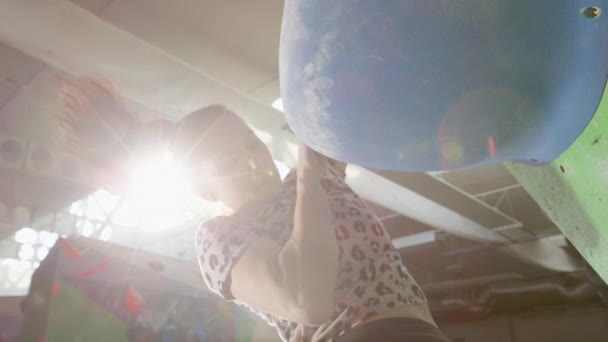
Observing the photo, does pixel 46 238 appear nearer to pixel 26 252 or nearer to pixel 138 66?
pixel 26 252

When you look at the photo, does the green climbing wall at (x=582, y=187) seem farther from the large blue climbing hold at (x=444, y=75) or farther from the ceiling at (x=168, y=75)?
the ceiling at (x=168, y=75)

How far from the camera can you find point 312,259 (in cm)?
62

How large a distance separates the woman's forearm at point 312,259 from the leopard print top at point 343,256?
5cm

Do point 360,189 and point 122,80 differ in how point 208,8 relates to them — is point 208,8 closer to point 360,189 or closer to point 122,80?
point 122,80

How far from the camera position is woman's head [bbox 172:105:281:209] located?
0.83 meters

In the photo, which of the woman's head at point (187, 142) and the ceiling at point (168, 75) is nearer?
the woman's head at point (187, 142)

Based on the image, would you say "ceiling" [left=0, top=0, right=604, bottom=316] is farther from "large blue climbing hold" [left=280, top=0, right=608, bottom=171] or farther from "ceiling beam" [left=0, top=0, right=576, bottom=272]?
"large blue climbing hold" [left=280, top=0, right=608, bottom=171]

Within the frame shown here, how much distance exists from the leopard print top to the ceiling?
0.44 metres

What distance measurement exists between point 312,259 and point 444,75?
13.4 inches

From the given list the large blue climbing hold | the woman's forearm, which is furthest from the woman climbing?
the large blue climbing hold

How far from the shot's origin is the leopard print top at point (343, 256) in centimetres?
68

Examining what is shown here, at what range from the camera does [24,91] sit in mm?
2494

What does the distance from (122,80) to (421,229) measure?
323cm

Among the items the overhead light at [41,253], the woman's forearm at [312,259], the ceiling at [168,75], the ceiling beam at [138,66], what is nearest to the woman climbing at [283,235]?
the woman's forearm at [312,259]
